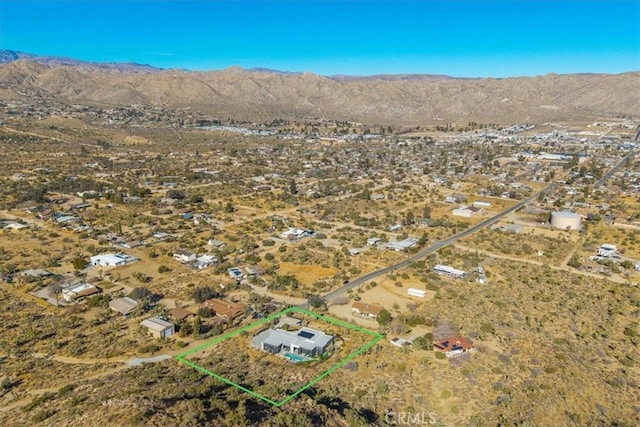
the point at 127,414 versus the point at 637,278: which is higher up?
the point at 127,414

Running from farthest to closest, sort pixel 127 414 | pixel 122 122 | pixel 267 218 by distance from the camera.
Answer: pixel 122 122
pixel 267 218
pixel 127 414

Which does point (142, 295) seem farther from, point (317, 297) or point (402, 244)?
point (402, 244)

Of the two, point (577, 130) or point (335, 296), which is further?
point (577, 130)

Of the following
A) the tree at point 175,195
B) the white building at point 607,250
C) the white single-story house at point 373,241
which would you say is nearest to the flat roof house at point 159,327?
the white single-story house at point 373,241

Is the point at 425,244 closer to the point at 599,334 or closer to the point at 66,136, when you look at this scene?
the point at 599,334

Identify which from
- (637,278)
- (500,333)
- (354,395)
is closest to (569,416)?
(500,333)

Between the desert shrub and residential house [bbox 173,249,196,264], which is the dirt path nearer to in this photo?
residential house [bbox 173,249,196,264]

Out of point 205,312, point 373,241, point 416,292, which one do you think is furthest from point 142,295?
point 373,241
